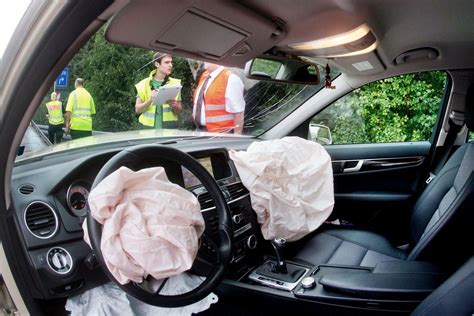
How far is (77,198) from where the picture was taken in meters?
1.70

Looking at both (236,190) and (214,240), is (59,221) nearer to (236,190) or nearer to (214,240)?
(214,240)

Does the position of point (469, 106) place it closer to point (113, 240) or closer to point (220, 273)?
point (220, 273)

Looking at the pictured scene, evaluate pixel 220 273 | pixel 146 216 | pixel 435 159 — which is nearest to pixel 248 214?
pixel 220 273

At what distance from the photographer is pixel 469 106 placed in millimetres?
2467

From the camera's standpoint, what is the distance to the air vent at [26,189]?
1580 mm

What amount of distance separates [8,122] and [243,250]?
1414 millimetres

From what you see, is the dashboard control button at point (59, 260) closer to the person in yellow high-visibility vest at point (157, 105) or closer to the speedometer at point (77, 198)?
the speedometer at point (77, 198)

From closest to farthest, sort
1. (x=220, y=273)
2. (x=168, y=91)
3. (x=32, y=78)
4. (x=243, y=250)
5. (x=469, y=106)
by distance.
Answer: (x=32, y=78) < (x=220, y=273) < (x=243, y=250) < (x=469, y=106) < (x=168, y=91)

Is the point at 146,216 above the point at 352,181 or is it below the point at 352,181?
above

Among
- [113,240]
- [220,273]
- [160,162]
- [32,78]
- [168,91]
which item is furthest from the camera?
[168,91]

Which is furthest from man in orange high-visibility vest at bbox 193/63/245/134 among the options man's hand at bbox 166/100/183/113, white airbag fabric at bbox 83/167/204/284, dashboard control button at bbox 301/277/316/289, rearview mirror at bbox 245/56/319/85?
white airbag fabric at bbox 83/167/204/284

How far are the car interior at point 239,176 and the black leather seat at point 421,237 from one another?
11 millimetres

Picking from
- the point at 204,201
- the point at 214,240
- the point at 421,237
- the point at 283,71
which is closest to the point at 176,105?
the point at 283,71

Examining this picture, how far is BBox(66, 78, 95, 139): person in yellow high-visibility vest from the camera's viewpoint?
3301mm
